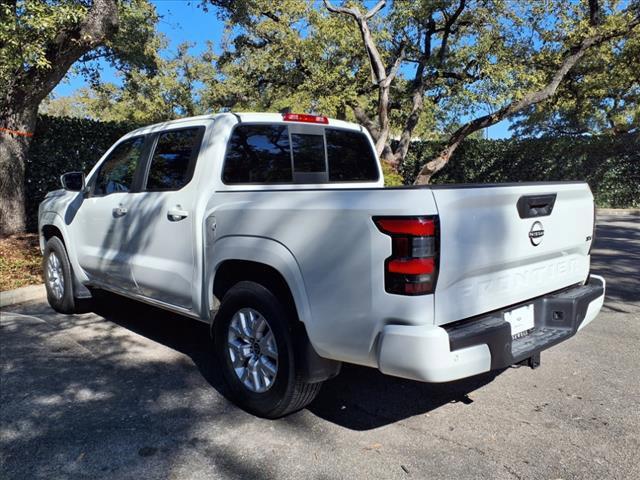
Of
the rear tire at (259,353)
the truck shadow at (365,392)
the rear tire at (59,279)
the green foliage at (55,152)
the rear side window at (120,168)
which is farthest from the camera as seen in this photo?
the green foliage at (55,152)

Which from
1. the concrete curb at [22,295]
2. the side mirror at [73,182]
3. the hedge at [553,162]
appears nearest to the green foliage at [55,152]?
the concrete curb at [22,295]

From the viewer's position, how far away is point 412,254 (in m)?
2.45

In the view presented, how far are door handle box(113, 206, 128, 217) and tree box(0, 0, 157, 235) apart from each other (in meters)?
4.26

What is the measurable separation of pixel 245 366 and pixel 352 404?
2.49ft

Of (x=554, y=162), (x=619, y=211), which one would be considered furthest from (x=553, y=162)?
(x=619, y=211)

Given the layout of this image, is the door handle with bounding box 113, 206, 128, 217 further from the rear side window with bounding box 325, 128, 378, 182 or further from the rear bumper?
the rear bumper

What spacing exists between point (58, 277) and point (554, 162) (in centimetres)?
1702

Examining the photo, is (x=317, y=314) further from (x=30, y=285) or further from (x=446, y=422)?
(x=30, y=285)

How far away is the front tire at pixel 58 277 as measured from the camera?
5367 mm

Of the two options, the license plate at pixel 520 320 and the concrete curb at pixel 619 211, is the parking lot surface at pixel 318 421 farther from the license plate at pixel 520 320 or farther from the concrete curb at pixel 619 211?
the concrete curb at pixel 619 211

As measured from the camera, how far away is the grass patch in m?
6.81

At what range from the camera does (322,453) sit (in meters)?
2.87

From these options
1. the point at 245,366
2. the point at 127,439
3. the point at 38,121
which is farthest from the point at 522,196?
the point at 38,121

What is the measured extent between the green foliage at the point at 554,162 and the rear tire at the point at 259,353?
1556 cm
